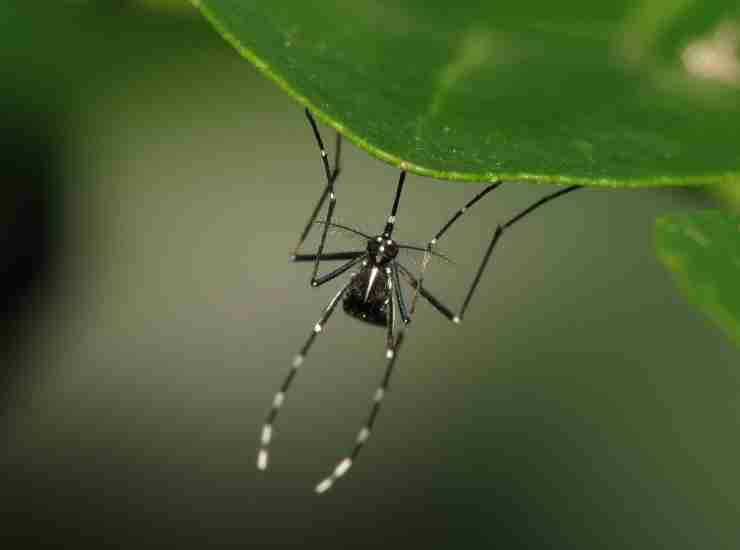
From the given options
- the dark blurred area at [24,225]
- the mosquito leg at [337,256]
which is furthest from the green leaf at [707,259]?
the dark blurred area at [24,225]

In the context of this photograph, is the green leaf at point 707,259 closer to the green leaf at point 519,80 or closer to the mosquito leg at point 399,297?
the green leaf at point 519,80

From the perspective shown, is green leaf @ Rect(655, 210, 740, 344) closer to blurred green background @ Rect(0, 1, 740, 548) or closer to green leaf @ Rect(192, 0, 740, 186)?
green leaf @ Rect(192, 0, 740, 186)

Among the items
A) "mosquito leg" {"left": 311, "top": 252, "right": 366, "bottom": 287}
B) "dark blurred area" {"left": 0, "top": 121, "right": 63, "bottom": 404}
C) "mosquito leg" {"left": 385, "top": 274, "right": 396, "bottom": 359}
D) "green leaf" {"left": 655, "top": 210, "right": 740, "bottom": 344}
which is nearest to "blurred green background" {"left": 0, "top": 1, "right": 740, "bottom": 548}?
"dark blurred area" {"left": 0, "top": 121, "right": 63, "bottom": 404}

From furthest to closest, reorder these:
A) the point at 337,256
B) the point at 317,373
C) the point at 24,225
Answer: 1. the point at 317,373
2. the point at 24,225
3. the point at 337,256

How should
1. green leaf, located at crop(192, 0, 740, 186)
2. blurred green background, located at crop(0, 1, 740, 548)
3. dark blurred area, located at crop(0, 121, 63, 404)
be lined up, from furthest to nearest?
blurred green background, located at crop(0, 1, 740, 548) < dark blurred area, located at crop(0, 121, 63, 404) < green leaf, located at crop(192, 0, 740, 186)

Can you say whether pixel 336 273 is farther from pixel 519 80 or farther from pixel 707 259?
pixel 707 259

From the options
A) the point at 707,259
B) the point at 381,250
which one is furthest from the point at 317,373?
the point at 707,259

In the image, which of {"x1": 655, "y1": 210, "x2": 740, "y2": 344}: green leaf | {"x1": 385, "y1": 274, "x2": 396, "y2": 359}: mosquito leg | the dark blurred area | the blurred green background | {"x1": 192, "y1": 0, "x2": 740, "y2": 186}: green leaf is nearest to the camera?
{"x1": 655, "y1": 210, "x2": 740, "y2": 344}: green leaf

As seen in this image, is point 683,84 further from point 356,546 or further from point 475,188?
point 356,546
